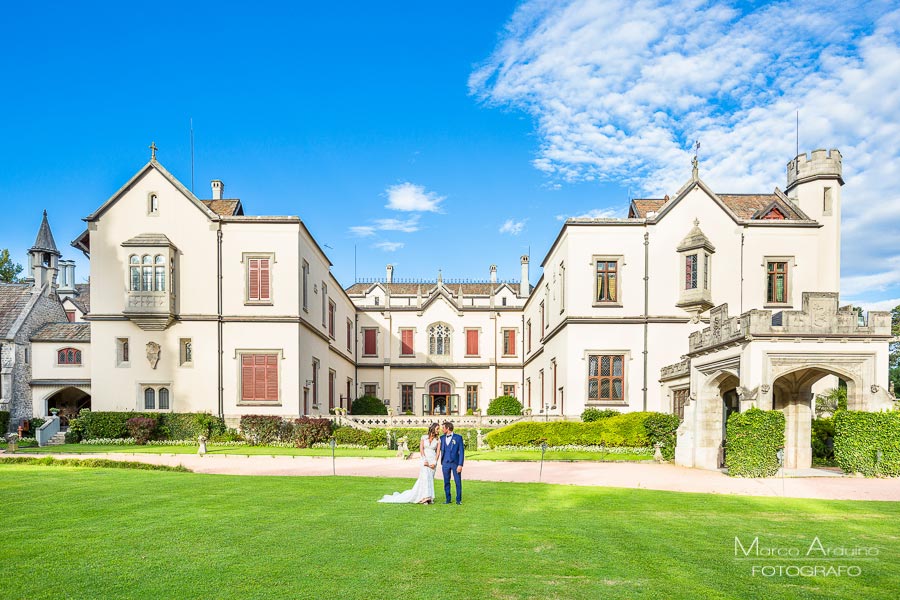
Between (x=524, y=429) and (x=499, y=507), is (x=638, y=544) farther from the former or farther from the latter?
(x=524, y=429)

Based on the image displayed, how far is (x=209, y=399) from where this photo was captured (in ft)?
97.6

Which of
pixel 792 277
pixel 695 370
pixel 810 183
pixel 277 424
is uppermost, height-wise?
pixel 810 183

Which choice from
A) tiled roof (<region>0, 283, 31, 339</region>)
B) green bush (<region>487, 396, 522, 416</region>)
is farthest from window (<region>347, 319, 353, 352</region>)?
tiled roof (<region>0, 283, 31, 339</region>)

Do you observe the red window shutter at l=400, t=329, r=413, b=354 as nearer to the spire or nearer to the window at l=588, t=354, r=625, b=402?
the window at l=588, t=354, r=625, b=402

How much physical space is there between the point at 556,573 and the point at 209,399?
26.4 meters

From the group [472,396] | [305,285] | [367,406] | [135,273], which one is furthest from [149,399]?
[472,396]

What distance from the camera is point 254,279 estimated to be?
99.6 feet

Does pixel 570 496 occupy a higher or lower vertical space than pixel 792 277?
lower

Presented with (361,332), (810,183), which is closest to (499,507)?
(810,183)

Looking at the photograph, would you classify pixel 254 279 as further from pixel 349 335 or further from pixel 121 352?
pixel 349 335

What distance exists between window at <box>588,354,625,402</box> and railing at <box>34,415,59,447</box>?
27.5 metres

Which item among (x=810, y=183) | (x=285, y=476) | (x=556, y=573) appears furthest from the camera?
(x=810, y=183)

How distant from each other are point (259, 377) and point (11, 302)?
2063cm

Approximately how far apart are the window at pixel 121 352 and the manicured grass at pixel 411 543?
56.6ft
